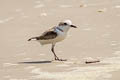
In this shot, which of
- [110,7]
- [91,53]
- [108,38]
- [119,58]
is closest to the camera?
[119,58]

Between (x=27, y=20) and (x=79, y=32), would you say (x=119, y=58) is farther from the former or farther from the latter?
(x=27, y=20)

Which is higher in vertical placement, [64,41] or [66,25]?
[66,25]

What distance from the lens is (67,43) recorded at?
1085cm

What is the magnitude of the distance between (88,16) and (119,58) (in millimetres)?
4118

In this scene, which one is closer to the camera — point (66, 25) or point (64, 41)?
point (66, 25)

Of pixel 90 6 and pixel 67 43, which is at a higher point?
pixel 90 6

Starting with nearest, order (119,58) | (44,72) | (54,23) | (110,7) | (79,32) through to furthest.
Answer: (44,72) → (119,58) → (79,32) → (54,23) → (110,7)

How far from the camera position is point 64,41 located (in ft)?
36.4

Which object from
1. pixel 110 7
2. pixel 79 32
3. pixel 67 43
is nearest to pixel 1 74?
pixel 67 43

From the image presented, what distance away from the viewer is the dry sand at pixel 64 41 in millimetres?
7996

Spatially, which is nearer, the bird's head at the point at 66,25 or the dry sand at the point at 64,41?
the dry sand at the point at 64,41

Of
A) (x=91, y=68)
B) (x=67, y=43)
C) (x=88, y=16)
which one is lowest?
(x=91, y=68)

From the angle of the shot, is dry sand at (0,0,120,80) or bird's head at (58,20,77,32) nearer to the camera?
dry sand at (0,0,120,80)

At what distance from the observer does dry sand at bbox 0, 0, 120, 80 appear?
315 inches
